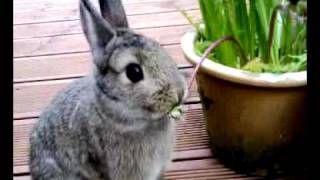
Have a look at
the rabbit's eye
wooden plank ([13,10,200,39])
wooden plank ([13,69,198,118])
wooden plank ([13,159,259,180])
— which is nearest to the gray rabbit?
the rabbit's eye

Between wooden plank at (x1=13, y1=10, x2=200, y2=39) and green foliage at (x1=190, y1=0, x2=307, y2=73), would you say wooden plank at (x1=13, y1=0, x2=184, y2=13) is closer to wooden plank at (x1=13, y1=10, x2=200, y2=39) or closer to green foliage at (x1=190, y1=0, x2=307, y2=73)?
wooden plank at (x1=13, y1=10, x2=200, y2=39)

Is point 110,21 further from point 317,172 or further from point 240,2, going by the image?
point 317,172

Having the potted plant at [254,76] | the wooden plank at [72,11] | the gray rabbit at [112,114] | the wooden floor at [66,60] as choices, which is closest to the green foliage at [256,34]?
the potted plant at [254,76]

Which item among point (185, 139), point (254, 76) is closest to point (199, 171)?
point (185, 139)

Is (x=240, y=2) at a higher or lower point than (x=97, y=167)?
higher
